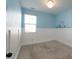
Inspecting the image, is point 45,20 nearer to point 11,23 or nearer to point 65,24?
point 65,24

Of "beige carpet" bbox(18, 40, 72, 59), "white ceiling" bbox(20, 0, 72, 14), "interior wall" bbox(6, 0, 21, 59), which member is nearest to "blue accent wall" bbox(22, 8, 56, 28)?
"white ceiling" bbox(20, 0, 72, 14)

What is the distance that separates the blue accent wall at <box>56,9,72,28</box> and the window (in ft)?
4.46

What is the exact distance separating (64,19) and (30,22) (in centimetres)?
184

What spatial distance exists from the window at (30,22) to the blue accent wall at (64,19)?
53.5 inches

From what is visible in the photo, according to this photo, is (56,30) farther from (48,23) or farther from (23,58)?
(23,58)

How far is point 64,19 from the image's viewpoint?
545 centimetres

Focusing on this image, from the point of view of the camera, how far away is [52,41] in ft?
18.8

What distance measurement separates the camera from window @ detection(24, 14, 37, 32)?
5330mm

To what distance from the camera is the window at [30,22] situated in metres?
5.33

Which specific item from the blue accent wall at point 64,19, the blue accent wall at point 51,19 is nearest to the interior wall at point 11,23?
the blue accent wall at point 51,19

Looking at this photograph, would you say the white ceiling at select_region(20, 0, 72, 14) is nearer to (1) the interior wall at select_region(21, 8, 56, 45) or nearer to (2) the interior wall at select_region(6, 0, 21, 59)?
(1) the interior wall at select_region(21, 8, 56, 45)
